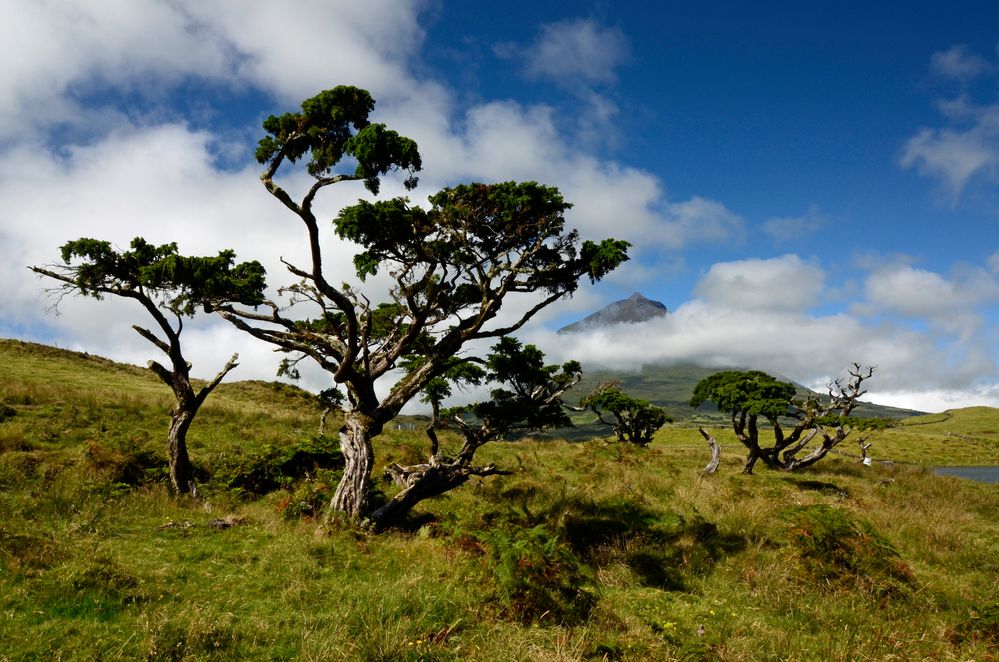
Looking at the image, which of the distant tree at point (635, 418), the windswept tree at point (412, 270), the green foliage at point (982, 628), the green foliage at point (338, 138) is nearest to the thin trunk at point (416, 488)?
the windswept tree at point (412, 270)

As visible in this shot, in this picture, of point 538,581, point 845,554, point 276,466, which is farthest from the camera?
point 276,466

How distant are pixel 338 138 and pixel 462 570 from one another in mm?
9470

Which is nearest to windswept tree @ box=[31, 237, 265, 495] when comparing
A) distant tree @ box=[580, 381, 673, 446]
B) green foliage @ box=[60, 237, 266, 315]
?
green foliage @ box=[60, 237, 266, 315]

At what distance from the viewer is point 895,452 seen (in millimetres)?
75188

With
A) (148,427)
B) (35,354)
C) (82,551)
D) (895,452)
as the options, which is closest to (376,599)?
(82,551)

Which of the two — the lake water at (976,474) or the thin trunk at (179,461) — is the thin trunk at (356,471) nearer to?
the thin trunk at (179,461)

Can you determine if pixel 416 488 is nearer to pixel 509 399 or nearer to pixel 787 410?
pixel 509 399

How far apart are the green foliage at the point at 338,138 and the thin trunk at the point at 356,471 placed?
629cm

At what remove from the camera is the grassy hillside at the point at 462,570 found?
6.46 meters

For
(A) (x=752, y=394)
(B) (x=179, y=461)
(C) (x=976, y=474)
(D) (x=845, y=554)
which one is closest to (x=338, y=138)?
(B) (x=179, y=461)

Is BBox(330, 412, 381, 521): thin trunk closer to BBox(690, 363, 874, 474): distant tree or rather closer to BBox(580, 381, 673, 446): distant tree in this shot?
BBox(690, 363, 874, 474): distant tree

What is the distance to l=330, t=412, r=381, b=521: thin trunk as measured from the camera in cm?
1234

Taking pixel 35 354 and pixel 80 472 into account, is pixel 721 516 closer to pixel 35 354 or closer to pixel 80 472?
pixel 80 472

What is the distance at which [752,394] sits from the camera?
101 feet
